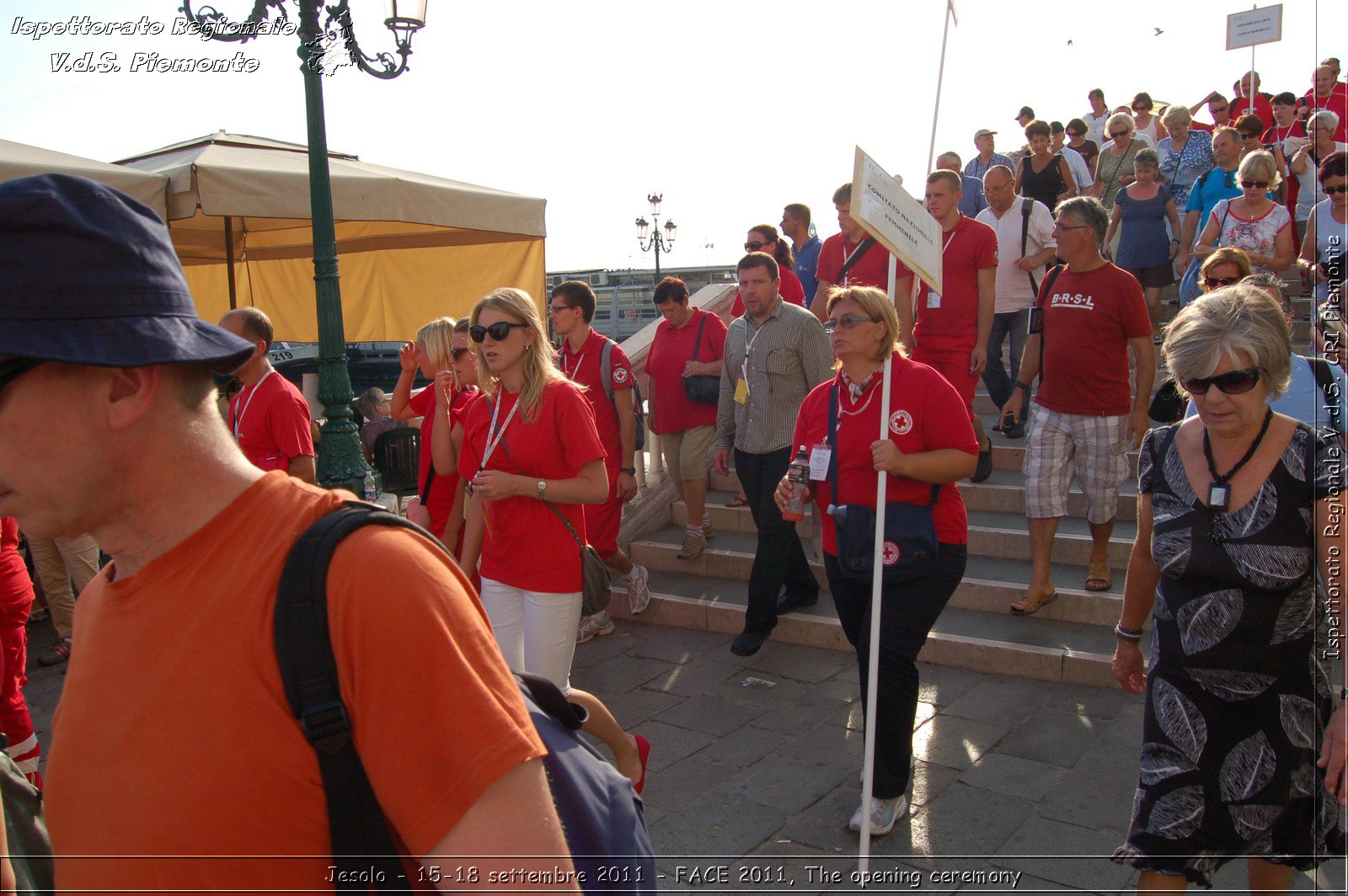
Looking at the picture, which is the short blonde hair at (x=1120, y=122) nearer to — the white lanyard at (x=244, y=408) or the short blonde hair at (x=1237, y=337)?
the short blonde hair at (x=1237, y=337)

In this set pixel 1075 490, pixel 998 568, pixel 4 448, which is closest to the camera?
pixel 4 448

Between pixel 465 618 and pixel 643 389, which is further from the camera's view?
pixel 643 389

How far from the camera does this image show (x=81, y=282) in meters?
1.08

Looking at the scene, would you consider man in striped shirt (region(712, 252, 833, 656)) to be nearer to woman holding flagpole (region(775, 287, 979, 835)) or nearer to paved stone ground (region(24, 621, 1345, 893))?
paved stone ground (region(24, 621, 1345, 893))

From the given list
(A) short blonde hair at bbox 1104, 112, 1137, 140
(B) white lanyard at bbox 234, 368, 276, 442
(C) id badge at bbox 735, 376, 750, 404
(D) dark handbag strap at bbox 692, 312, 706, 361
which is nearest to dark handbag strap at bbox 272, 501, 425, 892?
(B) white lanyard at bbox 234, 368, 276, 442

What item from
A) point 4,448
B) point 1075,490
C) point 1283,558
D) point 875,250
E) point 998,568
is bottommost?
point 998,568

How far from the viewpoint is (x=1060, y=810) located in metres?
3.74

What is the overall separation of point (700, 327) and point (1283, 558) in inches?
191

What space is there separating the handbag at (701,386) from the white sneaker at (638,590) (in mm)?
1313

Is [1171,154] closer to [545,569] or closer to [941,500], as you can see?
[941,500]

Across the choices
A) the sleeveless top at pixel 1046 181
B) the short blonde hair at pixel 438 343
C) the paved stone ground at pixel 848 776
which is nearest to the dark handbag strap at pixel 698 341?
the short blonde hair at pixel 438 343

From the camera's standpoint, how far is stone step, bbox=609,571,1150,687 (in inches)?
197

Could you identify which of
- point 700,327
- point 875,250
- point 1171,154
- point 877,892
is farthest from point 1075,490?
point 1171,154

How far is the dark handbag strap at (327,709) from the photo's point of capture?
1.06 meters
